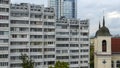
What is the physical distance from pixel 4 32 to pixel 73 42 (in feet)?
90.0

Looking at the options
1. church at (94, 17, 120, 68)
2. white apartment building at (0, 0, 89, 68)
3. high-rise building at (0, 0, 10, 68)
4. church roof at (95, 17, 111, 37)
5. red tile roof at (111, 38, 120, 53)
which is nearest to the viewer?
high-rise building at (0, 0, 10, 68)

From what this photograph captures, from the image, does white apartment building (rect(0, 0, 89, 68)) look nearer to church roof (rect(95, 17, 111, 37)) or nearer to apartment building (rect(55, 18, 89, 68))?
apartment building (rect(55, 18, 89, 68))

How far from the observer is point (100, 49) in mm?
91250

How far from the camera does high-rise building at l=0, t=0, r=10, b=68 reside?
81188 mm

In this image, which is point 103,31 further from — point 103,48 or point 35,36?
point 35,36

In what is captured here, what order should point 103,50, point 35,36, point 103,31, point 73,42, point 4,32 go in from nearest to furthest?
point 4,32 → point 35,36 → point 103,31 → point 103,50 → point 73,42

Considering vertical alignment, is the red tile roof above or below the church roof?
→ below

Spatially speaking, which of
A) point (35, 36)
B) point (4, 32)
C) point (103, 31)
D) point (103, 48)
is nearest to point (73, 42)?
point (103, 48)

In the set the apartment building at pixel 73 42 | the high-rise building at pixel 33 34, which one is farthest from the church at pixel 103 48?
the apartment building at pixel 73 42

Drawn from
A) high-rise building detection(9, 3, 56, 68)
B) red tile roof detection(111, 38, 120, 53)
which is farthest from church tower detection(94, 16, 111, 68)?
high-rise building detection(9, 3, 56, 68)

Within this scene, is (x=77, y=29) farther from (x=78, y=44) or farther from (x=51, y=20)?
(x=51, y=20)

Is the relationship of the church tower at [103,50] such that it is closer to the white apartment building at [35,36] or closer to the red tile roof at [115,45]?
the red tile roof at [115,45]

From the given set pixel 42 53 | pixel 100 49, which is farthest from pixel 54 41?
pixel 100 49

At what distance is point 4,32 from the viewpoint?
82.0 meters
